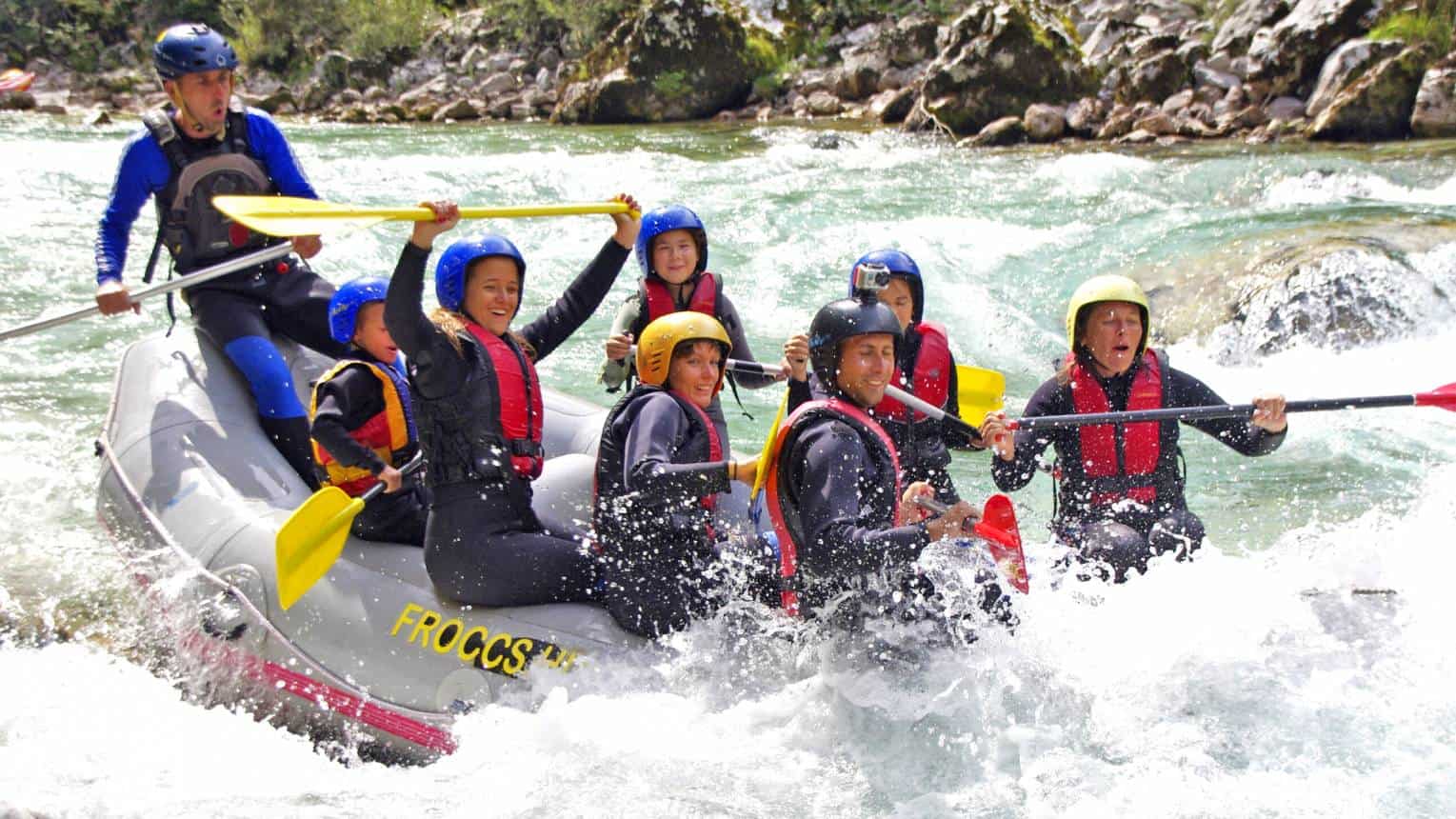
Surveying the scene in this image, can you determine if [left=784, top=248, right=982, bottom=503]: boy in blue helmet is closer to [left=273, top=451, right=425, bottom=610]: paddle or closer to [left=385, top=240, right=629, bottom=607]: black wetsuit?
[left=385, top=240, right=629, bottom=607]: black wetsuit

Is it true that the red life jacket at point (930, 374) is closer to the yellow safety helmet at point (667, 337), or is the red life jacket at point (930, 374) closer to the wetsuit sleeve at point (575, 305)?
the yellow safety helmet at point (667, 337)

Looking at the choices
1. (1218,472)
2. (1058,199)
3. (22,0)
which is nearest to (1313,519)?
(1218,472)

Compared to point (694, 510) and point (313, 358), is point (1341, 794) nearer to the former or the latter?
point (694, 510)

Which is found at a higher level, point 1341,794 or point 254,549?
point 254,549

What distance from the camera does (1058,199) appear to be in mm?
11727

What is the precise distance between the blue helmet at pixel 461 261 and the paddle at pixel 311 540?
0.46 m

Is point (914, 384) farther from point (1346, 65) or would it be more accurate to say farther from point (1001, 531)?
point (1346, 65)

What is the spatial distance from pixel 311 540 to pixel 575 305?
1382mm

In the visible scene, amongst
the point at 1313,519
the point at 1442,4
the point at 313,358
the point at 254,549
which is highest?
the point at 1442,4

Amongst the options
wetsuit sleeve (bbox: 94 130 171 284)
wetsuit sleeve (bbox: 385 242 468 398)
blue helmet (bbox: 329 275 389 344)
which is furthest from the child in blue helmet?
wetsuit sleeve (bbox: 94 130 171 284)

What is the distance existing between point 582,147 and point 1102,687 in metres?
13.4

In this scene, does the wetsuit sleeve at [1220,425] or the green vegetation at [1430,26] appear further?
the green vegetation at [1430,26]

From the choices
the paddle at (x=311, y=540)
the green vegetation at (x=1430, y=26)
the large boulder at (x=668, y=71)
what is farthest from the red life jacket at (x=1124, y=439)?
the large boulder at (x=668, y=71)

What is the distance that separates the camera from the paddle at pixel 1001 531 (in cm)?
341
